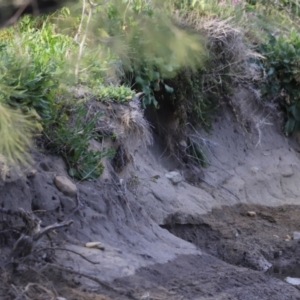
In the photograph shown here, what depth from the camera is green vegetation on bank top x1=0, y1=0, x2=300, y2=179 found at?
502cm

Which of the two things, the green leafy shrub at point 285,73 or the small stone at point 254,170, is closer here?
the small stone at point 254,170

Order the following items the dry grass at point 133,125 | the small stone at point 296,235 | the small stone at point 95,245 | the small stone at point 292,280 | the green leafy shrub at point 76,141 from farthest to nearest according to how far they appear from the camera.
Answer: the small stone at point 296,235
the dry grass at point 133,125
the small stone at point 292,280
the green leafy shrub at point 76,141
the small stone at point 95,245

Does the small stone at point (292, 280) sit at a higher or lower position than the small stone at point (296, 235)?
higher

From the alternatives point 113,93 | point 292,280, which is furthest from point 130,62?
point 292,280

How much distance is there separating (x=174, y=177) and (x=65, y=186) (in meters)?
3.15

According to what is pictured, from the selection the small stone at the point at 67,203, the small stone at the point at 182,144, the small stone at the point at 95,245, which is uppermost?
the small stone at the point at 67,203

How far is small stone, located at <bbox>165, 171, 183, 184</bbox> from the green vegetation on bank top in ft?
2.61

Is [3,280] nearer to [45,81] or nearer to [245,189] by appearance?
[45,81]

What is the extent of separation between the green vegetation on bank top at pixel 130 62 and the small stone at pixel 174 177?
2.61 ft

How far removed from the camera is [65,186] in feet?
21.4

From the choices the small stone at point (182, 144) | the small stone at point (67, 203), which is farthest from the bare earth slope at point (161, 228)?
the small stone at point (182, 144)

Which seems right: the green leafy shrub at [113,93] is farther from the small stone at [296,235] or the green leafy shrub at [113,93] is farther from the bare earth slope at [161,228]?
the small stone at [296,235]

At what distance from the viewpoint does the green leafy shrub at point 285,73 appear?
11627 millimetres

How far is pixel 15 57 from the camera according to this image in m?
6.19
